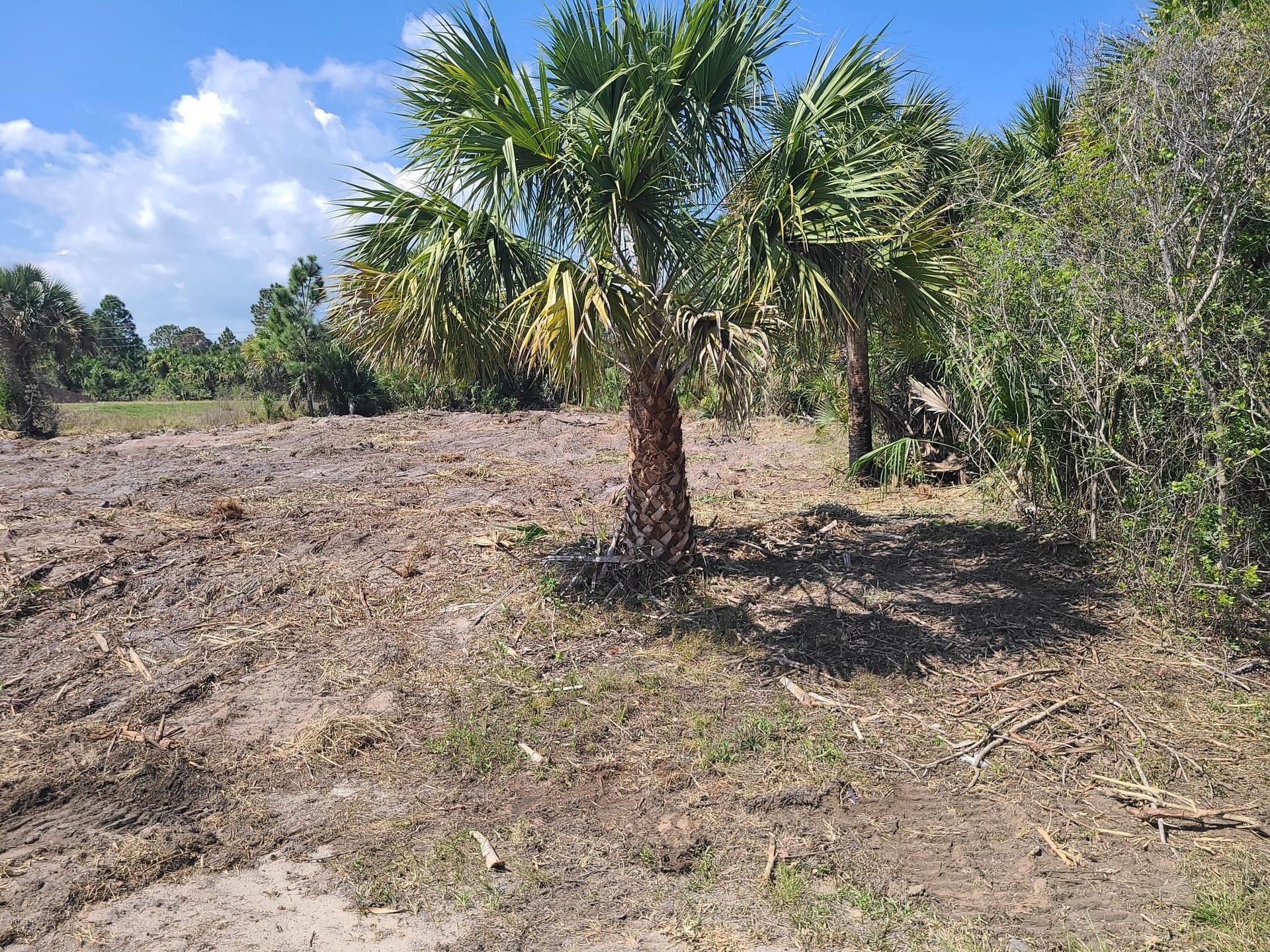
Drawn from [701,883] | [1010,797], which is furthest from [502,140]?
[1010,797]

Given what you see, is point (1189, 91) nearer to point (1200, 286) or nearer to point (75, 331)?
Result: point (1200, 286)

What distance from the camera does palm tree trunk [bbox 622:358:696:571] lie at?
6500mm

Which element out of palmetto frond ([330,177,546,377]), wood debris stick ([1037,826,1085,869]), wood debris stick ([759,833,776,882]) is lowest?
wood debris stick ([1037,826,1085,869])

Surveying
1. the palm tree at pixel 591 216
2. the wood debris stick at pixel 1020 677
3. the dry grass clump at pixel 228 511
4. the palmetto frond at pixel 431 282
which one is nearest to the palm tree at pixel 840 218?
the palm tree at pixel 591 216

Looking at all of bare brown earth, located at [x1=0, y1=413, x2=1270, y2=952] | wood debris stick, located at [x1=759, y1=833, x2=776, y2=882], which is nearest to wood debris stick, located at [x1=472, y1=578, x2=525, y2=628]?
bare brown earth, located at [x1=0, y1=413, x2=1270, y2=952]

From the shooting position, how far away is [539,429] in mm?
17406

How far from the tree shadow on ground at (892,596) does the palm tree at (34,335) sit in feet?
63.4

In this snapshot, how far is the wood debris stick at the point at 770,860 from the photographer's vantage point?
12.1 feet

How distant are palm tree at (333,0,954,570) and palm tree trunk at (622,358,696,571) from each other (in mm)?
26

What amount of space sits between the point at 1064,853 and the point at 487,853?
2.78 m

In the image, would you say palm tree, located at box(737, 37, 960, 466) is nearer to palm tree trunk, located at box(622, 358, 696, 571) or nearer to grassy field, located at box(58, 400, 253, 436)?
palm tree trunk, located at box(622, 358, 696, 571)

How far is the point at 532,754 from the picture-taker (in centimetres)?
477

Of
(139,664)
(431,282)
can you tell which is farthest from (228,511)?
(431,282)

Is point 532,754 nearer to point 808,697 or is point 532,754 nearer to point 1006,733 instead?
point 808,697
